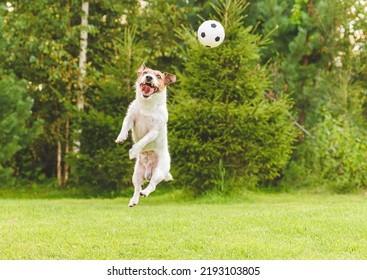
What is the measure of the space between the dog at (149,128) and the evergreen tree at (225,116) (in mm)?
9434

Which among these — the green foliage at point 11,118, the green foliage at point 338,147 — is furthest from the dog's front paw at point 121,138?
the green foliage at point 11,118

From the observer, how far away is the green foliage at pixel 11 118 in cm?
1486

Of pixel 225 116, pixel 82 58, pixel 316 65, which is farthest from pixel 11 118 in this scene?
pixel 316 65

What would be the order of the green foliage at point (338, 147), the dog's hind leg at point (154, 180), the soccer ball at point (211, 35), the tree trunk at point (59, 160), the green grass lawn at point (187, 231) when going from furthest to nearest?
the tree trunk at point (59, 160) → the green foliage at point (338, 147) → the green grass lawn at point (187, 231) → the soccer ball at point (211, 35) → the dog's hind leg at point (154, 180)

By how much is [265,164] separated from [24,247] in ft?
21.2

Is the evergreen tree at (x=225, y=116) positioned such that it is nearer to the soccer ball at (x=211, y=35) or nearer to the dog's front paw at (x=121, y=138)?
the soccer ball at (x=211, y=35)

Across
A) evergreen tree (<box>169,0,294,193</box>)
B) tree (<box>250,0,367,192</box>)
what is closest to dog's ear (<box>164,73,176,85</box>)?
evergreen tree (<box>169,0,294,193</box>)

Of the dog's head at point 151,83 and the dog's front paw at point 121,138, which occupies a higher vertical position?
the dog's head at point 151,83

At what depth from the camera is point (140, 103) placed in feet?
9.55

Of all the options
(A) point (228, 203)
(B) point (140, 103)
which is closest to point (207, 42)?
(B) point (140, 103)

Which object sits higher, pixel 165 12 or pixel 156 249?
pixel 165 12

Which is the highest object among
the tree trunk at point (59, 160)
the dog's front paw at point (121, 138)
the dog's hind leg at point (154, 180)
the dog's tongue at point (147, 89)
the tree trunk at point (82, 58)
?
the tree trunk at point (82, 58)

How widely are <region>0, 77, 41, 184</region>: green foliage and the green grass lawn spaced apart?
9.47 feet

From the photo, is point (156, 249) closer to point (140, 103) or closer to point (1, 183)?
point (140, 103)
